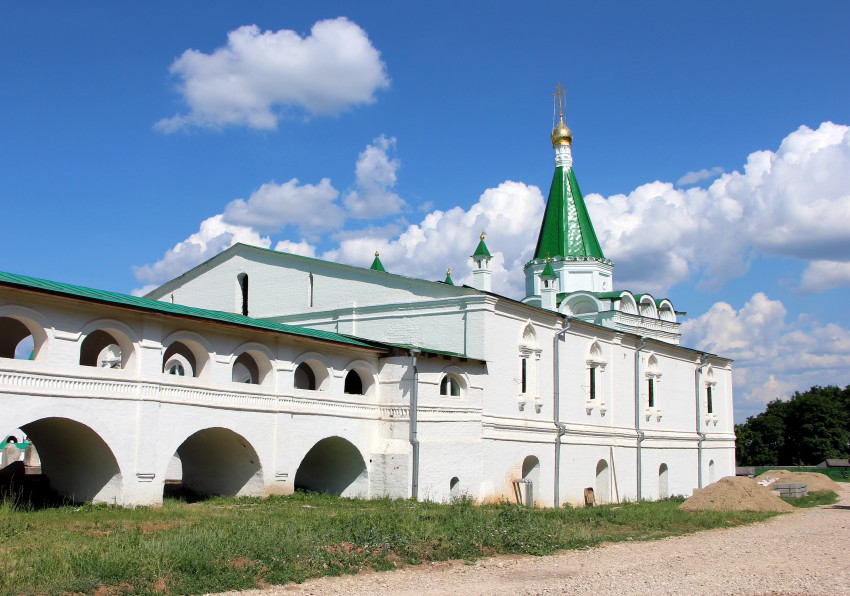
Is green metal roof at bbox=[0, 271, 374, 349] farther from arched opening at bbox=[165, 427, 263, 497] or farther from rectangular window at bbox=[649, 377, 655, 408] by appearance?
rectangular window at bbox=[649, 377, 655, 408]

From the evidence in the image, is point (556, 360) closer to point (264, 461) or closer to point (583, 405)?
point (583, 405)

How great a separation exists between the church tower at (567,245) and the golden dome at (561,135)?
0.06 m

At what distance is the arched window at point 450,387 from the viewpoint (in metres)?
25.4

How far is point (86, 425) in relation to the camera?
17250 millimetres

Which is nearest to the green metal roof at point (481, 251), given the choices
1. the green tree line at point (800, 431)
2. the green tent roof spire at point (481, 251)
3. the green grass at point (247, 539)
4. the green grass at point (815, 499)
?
the green tent roof spire at point (481, 251)

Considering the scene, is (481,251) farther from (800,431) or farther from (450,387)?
(800,431)

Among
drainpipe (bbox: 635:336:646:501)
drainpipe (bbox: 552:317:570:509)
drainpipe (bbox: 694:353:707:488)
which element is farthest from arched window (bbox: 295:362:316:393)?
drainpipe (bbox: 694:353:707:488)

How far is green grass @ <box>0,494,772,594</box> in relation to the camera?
1076 cm

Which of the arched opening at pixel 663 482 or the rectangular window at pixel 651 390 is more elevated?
the rectangular window at pixel 651 390

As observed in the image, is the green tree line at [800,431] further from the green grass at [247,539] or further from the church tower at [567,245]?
the green grass at [247,539]

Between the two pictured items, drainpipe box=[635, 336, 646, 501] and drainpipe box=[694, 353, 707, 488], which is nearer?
drainpipe box=[635, 336, 646, 501]

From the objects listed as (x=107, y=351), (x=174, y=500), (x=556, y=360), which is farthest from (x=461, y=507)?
(x=107, y=351)

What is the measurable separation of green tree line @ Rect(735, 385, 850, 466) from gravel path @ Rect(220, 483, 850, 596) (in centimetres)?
5781

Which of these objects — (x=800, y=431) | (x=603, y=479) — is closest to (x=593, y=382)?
(x=603, y=479)
